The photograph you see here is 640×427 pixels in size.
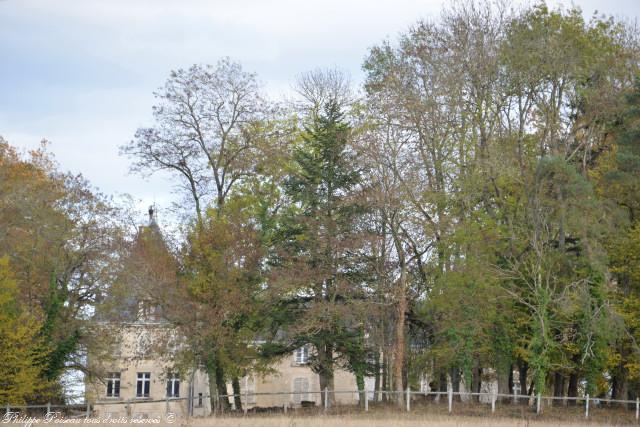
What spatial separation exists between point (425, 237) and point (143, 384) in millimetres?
24970

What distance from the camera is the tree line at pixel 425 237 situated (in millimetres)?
36656

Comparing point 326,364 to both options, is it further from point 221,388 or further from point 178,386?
point 178,386

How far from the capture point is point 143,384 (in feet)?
185

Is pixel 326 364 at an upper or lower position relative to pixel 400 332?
lower

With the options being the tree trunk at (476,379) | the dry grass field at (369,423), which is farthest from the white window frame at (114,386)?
the dry grass field at (369,423)

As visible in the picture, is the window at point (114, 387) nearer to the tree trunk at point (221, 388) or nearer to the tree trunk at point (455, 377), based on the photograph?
the tree trunk at point (221, 388)

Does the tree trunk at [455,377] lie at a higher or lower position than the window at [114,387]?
higher

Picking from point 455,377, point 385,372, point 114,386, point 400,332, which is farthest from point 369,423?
point 114,386

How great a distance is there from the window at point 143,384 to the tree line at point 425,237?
1562 cm

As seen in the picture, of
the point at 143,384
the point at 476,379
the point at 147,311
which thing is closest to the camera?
the point at 147,311

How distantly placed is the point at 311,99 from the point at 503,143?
10147 mm

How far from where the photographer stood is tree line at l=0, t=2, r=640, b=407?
120 ft

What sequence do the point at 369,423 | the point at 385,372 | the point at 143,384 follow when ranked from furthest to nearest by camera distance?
1. the point at 143,384
2. the point at 385,372
3. the point at 369,423

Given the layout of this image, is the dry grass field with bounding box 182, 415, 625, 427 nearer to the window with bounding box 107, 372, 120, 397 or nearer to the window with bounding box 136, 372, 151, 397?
the window with bounding box 136, 372, 151, 397
